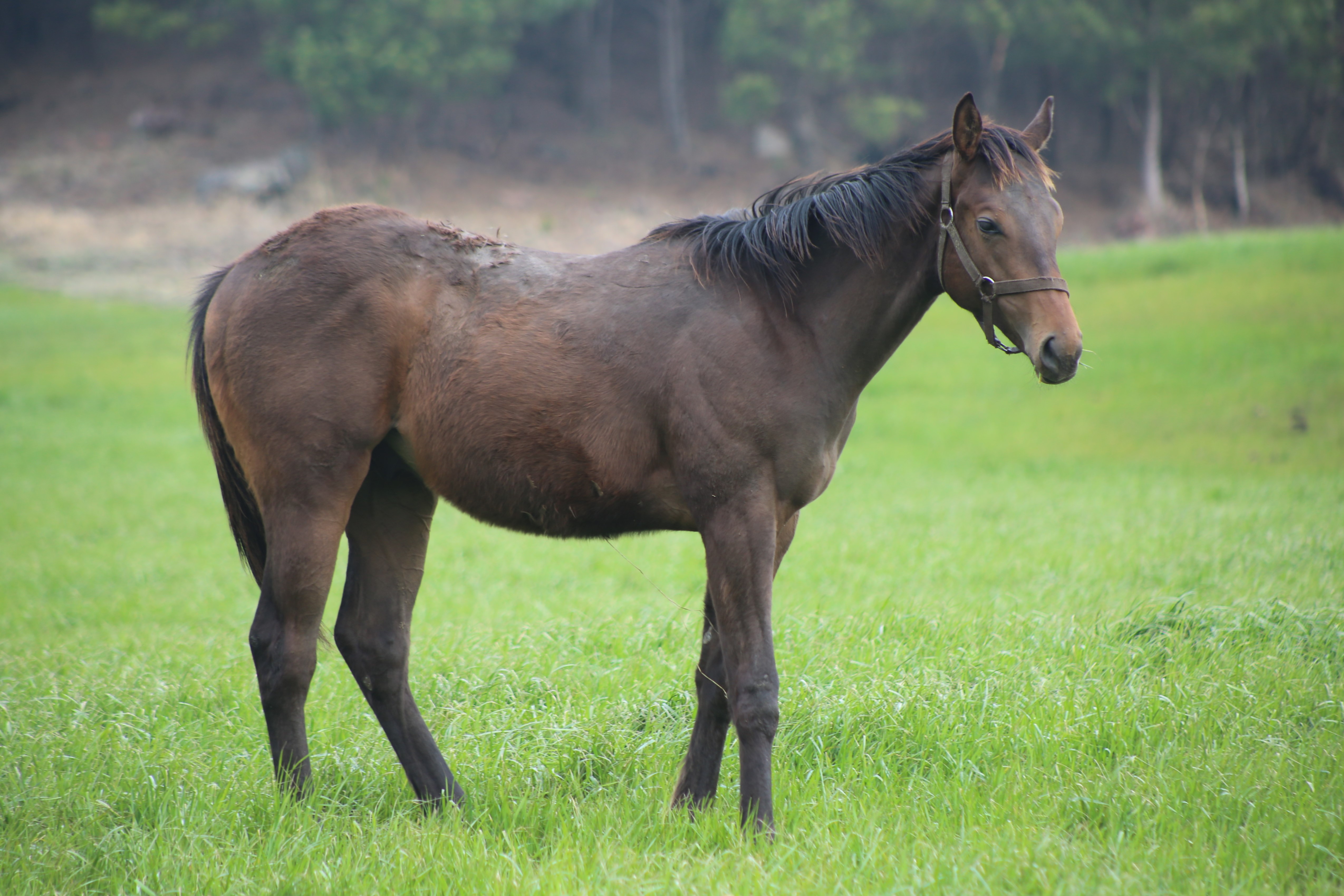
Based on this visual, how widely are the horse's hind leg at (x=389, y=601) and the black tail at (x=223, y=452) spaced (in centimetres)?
37

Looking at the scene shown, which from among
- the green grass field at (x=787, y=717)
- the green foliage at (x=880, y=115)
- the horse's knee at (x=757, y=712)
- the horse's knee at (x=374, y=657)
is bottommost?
the green grass field at (x=787, y=717)

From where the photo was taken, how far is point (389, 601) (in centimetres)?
Result: 366

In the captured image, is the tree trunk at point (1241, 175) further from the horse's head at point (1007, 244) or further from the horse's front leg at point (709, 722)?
the horse's front leg at point (709, 722)

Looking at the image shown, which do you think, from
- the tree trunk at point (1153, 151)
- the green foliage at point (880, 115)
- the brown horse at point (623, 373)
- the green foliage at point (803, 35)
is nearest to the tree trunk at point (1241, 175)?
the tree trunk at point (1153, 151)

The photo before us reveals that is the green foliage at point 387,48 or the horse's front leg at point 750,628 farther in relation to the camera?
the green foliage at point 387,48

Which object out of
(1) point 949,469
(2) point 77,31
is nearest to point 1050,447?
(1) point 949,469

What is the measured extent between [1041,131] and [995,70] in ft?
135

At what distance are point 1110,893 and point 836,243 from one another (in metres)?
2.12

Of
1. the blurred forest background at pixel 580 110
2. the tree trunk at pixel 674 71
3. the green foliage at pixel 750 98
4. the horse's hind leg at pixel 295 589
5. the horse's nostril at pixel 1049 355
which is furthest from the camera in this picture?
the tree trunk at pixel 674 71

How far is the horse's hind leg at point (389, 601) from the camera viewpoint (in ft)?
11.5

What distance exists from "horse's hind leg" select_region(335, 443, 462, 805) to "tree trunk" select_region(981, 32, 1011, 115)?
4042cm

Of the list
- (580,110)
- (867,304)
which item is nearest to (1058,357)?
(867,304)

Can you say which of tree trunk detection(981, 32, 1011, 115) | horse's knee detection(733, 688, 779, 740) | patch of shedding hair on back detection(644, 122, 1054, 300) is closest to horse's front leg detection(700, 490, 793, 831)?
horse's knee detection(733, 688, 779, 740)

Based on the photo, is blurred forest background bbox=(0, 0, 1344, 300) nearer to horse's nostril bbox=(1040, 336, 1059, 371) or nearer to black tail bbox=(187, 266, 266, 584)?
black tail bbox=(187, 266, 266, 584)
